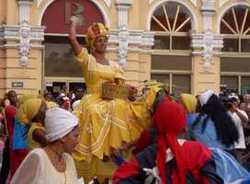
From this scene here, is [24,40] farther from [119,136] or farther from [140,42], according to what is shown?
[119,136]

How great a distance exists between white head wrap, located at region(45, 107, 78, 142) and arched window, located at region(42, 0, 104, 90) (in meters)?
22.8

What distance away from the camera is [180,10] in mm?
30406

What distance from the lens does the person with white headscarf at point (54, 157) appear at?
5508mm

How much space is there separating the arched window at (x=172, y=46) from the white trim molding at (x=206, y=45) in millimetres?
500

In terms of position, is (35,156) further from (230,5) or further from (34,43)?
(230,5)

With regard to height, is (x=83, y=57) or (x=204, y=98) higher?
(x=83, y=57)

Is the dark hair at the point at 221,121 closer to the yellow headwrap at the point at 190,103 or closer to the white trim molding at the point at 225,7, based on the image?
the yellow headwrap at the point at 190,103

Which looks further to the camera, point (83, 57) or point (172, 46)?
point (172, 46)

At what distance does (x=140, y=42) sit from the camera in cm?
2908

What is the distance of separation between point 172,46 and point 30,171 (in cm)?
2541

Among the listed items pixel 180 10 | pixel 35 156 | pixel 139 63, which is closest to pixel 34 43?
pixel 139 63

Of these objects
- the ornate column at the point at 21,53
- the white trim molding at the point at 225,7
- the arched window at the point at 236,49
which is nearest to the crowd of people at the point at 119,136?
the ornate column at the point at 21,53

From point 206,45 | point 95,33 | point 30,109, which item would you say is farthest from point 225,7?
point 30,109

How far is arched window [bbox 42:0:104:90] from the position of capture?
1126 inches
